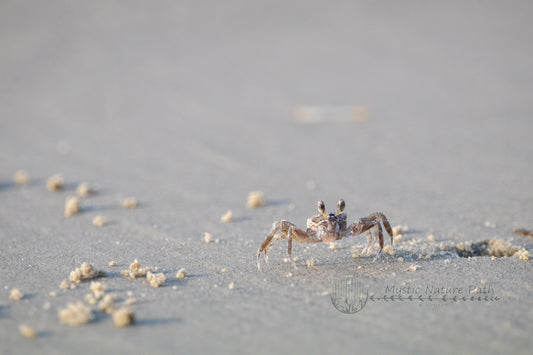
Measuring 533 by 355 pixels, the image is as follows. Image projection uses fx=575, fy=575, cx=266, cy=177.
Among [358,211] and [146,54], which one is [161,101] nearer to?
[146,54]

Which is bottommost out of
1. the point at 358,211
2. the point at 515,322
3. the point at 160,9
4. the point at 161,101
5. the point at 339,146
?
the point at 515,322

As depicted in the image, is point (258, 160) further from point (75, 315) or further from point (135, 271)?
point (75, 315)

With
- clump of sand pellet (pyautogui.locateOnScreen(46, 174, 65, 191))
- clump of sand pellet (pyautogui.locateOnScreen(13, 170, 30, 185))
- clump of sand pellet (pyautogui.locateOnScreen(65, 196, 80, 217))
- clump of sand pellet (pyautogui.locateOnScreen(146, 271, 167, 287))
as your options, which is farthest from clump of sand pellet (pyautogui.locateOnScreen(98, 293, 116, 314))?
→ clump of sand pellet (pyautogui.locateOnScreen(13, 170, 30, 185))

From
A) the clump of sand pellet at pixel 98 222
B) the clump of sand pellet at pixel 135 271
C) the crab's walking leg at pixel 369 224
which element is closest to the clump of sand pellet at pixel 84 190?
the clump of sand pellet at pixel 98 222

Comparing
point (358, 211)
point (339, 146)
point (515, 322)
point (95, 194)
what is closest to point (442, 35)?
point (339, 146)

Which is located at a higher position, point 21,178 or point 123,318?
point 21,178

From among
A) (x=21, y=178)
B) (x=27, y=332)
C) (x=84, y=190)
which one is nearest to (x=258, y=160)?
(x=84, y=190)

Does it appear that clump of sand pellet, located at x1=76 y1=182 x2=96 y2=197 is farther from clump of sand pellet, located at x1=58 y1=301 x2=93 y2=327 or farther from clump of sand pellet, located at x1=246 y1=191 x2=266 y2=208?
clump of sand pellet, located at x1=58 y1=301 x2=93 y2=327
